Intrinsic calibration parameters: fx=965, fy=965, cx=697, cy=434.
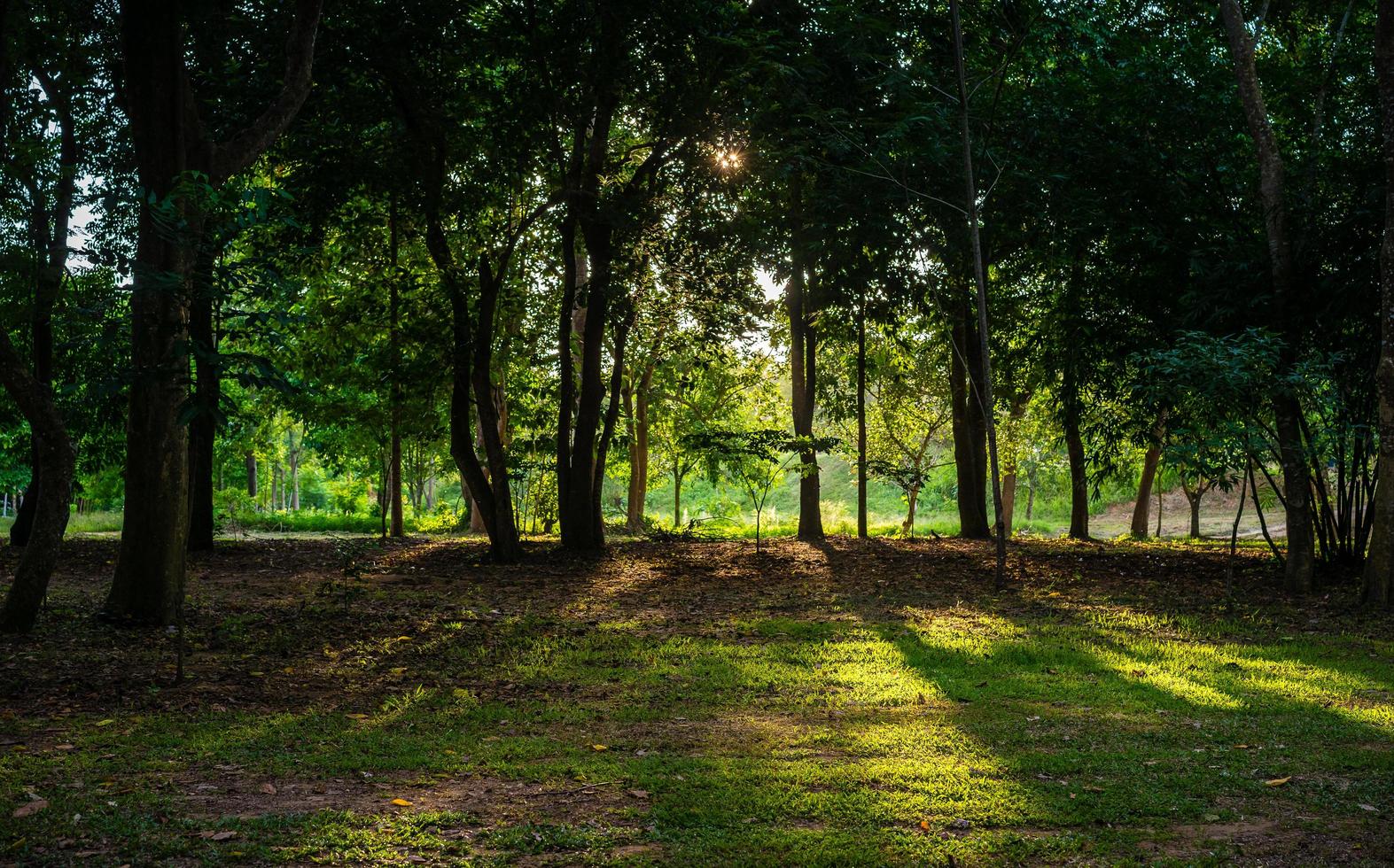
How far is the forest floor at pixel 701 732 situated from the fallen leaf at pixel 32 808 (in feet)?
0.07

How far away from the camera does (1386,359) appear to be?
9297mm

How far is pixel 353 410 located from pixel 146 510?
354 inches

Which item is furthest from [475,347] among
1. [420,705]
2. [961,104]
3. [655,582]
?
[420,705]

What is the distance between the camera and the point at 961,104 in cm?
1075

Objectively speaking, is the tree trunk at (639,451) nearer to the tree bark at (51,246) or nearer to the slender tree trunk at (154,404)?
the tree bark at (51,246)

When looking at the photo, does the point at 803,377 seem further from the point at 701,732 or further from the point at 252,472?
the point at 252,472

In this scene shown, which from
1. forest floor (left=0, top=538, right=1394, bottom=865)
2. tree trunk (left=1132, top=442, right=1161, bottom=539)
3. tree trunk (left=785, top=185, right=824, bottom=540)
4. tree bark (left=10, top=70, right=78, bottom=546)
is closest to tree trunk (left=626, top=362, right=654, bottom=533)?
tree trunk (left=785, top=185, right=824, bottom=540)

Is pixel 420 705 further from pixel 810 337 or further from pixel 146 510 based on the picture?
pixel 810 337

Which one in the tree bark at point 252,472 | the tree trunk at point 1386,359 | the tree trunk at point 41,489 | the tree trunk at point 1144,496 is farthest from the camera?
the tree bark at point 252,472

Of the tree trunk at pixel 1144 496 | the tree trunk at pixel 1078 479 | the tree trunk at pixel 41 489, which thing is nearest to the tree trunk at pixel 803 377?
the tree trunk at pixel 1078 479

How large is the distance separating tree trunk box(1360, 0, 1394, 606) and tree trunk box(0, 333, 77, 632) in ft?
37.2

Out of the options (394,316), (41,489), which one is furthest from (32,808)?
(394,316)

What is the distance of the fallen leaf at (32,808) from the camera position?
3826mm

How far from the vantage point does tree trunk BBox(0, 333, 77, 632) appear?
6691 mm
